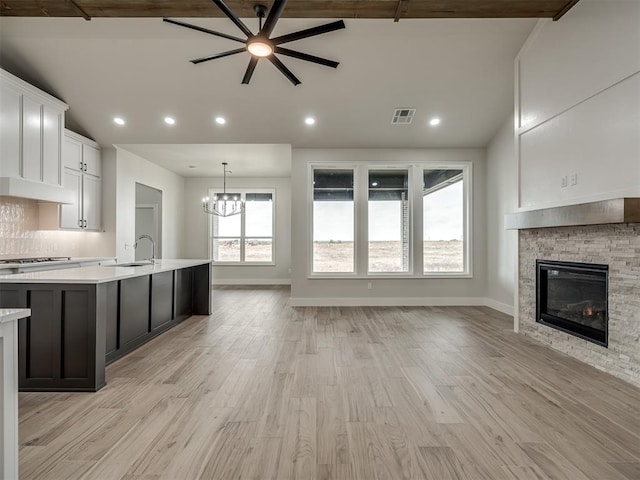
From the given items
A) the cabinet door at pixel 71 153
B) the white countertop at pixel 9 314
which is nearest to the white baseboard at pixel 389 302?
the cabinet door at pixel 71 153

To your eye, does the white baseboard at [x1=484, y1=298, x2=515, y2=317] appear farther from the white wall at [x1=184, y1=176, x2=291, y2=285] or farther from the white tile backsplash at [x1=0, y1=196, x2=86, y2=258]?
the white tile backsplash at [x1=0, y1=196, x2=86, y2=258]

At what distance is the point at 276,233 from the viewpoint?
30.5ft

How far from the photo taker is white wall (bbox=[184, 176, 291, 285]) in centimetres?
927

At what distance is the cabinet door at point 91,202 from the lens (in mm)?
5600

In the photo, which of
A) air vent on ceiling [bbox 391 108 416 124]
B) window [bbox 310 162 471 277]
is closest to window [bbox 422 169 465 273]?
window [bbox 310 162 471 277]

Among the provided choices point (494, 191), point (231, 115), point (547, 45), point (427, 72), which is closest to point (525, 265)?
point (494, 191)

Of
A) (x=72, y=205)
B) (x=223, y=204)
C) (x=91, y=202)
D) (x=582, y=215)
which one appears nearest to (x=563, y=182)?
(x=582, y=215)

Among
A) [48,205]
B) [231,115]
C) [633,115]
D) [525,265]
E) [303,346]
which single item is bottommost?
[303,346]

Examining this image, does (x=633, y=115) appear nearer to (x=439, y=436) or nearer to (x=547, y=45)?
(x=547, y=45)

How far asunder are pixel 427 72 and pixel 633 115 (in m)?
2.46

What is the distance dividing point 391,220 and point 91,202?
17.3ft

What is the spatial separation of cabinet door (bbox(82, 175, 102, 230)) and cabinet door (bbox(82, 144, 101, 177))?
10cm

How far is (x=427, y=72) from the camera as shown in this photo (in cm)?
452

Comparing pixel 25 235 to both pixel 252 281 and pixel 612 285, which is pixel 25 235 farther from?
pixel 612 285
